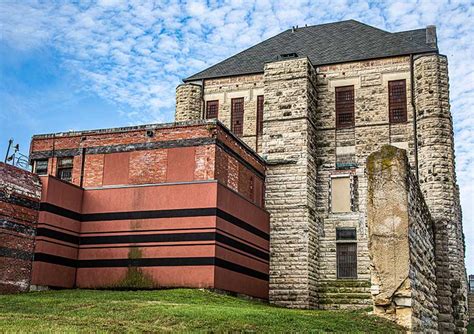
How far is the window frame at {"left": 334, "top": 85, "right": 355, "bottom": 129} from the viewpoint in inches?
1328

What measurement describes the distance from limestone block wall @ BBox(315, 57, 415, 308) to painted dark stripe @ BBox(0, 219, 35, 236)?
1462cm

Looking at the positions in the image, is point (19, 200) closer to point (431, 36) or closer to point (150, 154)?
point (150, 154)

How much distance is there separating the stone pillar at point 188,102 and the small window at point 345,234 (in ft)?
34.7

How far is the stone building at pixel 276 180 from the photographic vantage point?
2452cm

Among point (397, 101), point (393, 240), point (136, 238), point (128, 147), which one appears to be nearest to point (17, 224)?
point (136, 238)

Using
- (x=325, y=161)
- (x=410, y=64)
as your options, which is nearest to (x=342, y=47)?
(x=410, y=64)

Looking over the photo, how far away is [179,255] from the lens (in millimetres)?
24391

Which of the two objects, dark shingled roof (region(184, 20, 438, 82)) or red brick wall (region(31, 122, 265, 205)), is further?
dark shingled roof (region(184, 20, 438, 82))

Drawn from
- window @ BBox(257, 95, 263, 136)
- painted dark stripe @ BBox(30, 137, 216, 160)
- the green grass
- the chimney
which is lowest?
the green grass

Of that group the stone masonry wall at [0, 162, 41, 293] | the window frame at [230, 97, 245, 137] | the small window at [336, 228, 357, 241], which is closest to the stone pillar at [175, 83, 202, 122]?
the window frame at [230, 97, 245, 137]

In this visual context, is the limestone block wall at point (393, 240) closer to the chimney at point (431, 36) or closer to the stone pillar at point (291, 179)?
the stone pillar at point (291, 179)

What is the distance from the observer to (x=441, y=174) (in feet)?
100.0

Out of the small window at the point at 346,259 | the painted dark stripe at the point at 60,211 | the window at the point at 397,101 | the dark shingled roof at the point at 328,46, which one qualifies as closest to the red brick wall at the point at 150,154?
the painted dark stripe at the point at 60,211

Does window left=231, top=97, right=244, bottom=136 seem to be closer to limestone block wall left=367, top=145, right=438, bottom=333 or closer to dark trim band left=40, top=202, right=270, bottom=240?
dark trim band left=40, top=202, right=270, bottom=240
